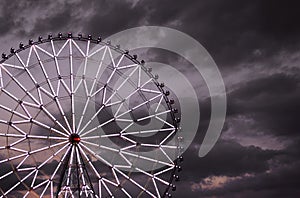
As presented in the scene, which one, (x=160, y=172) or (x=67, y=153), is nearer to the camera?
(x=67, y=153)

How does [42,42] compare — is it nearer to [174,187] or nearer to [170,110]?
[170,110]

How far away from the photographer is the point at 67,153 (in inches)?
2215

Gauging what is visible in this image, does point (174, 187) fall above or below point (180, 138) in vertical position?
below

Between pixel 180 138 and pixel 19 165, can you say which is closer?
pixel 19 165

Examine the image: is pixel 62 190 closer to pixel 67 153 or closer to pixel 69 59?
pixel 67 153

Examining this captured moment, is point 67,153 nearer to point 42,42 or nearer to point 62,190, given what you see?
point 62,190

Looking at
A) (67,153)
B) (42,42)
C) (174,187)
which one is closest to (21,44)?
(42,42)

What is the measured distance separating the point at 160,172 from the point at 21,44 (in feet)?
55.2

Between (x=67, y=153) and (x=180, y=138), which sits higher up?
(x=180, y=138)

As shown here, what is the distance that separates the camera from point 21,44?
5794 cm

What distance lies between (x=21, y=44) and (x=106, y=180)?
13.9 meters

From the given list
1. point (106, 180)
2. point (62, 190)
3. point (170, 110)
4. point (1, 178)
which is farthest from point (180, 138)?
point (1, 178)

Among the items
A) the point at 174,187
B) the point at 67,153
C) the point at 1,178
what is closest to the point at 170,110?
the point at 174,187

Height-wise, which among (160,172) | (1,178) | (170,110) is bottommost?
(1,178)
